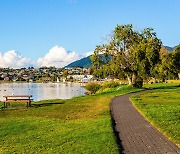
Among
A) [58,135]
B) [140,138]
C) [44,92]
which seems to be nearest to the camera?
[140,138]

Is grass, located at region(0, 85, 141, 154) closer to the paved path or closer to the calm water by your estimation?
the paved path

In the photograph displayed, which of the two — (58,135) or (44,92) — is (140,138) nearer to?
(58,135)

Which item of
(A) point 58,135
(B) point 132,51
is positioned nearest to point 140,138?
(A) point 58,135

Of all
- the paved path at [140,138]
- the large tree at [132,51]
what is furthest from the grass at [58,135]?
the large tree at [132,51]

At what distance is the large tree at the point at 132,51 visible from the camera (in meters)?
46.1

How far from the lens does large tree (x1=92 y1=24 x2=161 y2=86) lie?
151 ft

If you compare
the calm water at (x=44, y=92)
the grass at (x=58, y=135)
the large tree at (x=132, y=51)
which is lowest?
the calm water at (x=44, y=92)

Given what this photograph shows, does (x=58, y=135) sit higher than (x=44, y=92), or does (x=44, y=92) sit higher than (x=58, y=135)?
(x=58, y=135)

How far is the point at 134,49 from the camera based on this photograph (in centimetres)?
4647

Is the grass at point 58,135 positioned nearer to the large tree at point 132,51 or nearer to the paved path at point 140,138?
the paved path at point 140,138

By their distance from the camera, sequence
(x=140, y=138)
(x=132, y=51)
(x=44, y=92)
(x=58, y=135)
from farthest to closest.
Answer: (x=44, y=92) → (x=132, y=51) → (x=58, y=135) → (x=140, y=138)

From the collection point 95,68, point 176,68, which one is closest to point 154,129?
point 95,68

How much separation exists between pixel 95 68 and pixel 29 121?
35649mm

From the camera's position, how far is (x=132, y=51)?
4725cm
